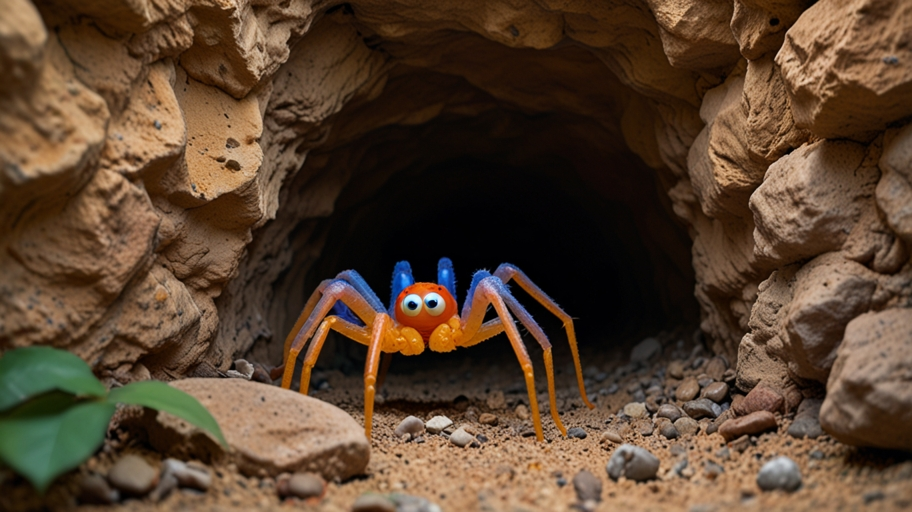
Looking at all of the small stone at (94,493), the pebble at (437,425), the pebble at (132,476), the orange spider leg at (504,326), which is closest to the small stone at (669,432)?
the orange spider leg at (504,326)

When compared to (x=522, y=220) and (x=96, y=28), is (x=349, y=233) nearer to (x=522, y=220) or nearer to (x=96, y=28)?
(x=522, y=220)

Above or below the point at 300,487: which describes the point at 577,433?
above

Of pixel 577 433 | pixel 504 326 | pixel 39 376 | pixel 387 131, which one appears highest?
pixel 387 131

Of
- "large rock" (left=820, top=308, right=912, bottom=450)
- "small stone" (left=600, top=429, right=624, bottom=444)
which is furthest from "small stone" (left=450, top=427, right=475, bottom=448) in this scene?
"large rock" (left=820, top=308, right=912, bottom=450)

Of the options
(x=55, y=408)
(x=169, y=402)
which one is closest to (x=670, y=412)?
(x=169, y=402)

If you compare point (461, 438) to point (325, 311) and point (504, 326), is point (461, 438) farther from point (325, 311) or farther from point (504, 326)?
point (325, 311)

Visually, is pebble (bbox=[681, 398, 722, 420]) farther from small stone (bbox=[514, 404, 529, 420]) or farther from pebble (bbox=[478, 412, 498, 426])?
pebble (bbox=[478, 412, 498, 426])

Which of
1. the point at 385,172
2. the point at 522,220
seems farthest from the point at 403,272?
the point at 522,220
